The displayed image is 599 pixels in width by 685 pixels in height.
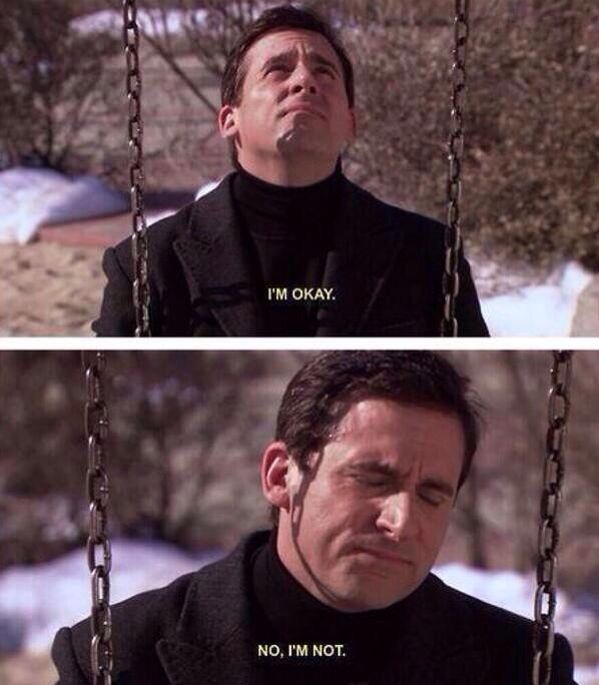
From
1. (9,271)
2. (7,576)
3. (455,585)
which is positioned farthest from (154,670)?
(9,271)

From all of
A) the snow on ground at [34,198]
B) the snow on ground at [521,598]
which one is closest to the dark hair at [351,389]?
the snow on ground at [521,598]

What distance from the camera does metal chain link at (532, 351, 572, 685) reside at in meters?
1.33

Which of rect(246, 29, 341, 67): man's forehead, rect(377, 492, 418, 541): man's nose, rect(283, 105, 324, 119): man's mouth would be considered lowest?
rect(377, 492, 418, 541): man's nose

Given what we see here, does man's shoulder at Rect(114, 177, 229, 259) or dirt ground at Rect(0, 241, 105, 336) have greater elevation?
man's shoulder at Rect(114, 177, 229, 259)

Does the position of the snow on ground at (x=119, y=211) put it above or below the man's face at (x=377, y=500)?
above

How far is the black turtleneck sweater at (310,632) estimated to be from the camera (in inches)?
52.8

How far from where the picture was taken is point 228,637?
4.42 ft

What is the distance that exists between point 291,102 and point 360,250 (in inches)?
7.2

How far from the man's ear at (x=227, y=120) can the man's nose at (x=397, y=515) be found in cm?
44

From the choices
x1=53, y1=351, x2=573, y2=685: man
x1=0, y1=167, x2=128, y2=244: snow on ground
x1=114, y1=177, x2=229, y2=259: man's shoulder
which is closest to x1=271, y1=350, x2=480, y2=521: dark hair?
x1=53, y1=351, x2=573, y2=685: man

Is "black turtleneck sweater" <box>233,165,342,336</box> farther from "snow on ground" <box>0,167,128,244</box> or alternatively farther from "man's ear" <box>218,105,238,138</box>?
"snow on ground" <box>0,167,128,244</box>

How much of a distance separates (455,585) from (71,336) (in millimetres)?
517

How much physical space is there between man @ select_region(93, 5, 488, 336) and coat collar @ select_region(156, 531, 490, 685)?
0.26m

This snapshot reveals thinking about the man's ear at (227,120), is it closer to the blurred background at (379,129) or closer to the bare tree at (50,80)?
the blurred background at (379,129)
